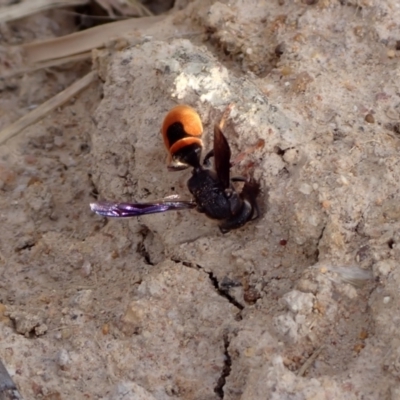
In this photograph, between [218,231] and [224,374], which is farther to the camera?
[218,231]

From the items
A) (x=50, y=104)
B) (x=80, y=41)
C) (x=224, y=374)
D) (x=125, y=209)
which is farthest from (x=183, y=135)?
(x=80, y=41)

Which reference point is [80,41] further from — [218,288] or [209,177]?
[218,288]

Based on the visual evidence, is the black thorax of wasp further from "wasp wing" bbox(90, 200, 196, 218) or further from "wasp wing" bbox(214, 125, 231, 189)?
"wasp wing" bbox(90, 200, 196, 218)

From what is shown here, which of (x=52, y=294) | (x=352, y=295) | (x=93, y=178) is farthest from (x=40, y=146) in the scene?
(x=352, y=295)

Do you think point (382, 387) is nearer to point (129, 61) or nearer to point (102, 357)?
point (102, 357)

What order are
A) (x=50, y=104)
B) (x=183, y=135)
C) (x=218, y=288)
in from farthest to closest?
1. (x=50, y=104)
2. (x=183, y=135)
3. (x=218, y=288)

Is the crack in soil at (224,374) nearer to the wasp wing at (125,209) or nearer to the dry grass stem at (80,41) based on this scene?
the wasp wing at (125,209)
